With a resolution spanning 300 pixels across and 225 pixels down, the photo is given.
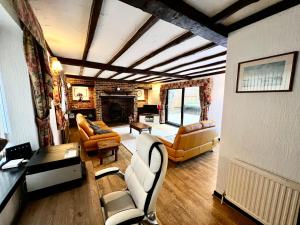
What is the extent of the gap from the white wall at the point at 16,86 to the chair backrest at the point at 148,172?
121 cm

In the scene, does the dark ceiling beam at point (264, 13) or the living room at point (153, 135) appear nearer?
the living room at point (153, 135)

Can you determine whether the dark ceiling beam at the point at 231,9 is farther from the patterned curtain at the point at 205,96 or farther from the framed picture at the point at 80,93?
the framed picture at the point at 80,93

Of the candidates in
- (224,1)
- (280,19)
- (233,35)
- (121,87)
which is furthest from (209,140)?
(121,87)

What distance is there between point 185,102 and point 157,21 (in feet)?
15.6

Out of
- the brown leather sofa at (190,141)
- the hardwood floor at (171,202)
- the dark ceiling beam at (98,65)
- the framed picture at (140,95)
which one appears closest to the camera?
the hardwood floor at (171,202)

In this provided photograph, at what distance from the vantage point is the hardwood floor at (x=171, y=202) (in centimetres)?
84

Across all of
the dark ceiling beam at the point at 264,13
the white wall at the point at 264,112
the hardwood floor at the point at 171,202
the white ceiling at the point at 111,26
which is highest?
the white ceiling at the point at 111,26

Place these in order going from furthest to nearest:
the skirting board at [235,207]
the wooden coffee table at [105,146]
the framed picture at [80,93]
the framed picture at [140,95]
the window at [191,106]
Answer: the framed picture at [140,95] → the framed picture at [80,93] → the window at [191,106] → the wooden coffee table at [105,146] → the skirting board at [235,207]

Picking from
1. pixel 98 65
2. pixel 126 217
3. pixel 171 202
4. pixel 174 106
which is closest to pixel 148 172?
pixel 126 217

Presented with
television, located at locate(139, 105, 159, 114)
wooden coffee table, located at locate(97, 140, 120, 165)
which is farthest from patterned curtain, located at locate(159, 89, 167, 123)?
wooden coffee table, located at locate(97, 140, 120, 165)

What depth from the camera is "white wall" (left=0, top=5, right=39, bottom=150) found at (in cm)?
130

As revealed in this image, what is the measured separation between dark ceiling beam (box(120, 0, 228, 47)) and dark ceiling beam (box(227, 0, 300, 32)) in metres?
0.12

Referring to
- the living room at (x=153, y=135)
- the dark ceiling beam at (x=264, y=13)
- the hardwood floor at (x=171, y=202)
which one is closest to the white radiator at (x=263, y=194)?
the living room at (x=153, y=135)

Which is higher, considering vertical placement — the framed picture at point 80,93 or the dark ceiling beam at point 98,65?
the dark ceiling beam at point 98,65
